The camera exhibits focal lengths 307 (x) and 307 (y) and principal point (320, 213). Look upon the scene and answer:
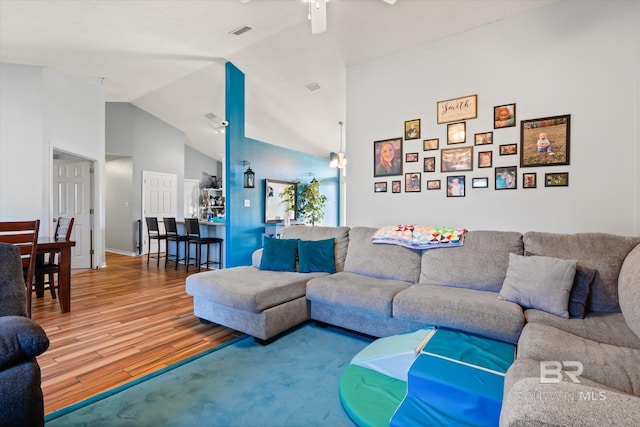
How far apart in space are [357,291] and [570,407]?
185cm

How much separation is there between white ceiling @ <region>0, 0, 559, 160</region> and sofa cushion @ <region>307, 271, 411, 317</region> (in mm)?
2673

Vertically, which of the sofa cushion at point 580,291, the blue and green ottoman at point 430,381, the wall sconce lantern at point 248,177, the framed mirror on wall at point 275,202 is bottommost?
the blue and green ottoman at point 430,381

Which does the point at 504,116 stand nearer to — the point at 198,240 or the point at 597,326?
the point at 597,326

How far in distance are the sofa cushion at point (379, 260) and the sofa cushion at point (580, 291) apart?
1.11 meters

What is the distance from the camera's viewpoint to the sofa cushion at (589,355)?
1.21 metres

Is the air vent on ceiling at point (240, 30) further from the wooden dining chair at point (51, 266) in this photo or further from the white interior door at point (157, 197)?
the white interior door at point (157, 197)

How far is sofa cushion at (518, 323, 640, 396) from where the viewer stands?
3.97 ft

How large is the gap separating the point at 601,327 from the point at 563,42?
2.41 metres

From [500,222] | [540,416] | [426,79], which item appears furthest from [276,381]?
[426,79]

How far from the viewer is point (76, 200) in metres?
5.52

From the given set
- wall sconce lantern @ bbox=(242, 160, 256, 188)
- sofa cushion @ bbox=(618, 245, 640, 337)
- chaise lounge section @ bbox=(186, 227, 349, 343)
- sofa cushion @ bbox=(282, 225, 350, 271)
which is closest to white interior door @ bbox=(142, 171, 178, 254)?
wall sconce lantern @ bbox=(242, 160, 256, 188)

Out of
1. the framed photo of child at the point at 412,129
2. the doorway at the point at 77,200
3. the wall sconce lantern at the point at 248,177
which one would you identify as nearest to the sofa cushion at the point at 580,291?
the framed photo of child at the point at 412,129

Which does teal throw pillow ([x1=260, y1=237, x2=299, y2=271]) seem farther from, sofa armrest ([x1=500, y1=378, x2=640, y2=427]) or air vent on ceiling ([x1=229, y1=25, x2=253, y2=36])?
air vent on ceiling ([x1=229, y1=25, x2=253, y2=36])

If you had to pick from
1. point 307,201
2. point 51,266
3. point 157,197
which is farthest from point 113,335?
point 157,197
